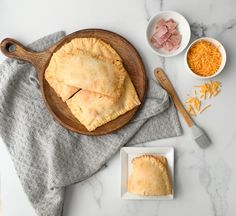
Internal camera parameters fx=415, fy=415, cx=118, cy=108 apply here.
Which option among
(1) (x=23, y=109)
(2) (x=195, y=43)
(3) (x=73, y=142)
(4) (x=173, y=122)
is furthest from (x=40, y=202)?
(2) (x=195, y=43)

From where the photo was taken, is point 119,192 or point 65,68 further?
point 119,192

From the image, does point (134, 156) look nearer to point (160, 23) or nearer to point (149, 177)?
point (149, 177)

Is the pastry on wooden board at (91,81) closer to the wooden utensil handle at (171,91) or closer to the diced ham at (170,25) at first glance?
the wooden utensil handle at (171,91)

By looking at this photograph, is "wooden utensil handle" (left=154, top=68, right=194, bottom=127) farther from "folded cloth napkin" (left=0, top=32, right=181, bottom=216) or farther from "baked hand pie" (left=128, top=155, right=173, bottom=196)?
"baked hand pie" (left=128, top=155, right=173, bottom=196)

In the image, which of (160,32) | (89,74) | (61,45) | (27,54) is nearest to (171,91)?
(160,32)

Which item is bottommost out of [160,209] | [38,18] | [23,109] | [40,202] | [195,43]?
[160,209]

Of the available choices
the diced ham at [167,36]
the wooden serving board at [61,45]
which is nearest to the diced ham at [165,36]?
the diced ham at [167,36]

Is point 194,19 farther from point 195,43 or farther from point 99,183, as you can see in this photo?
point 99,183
